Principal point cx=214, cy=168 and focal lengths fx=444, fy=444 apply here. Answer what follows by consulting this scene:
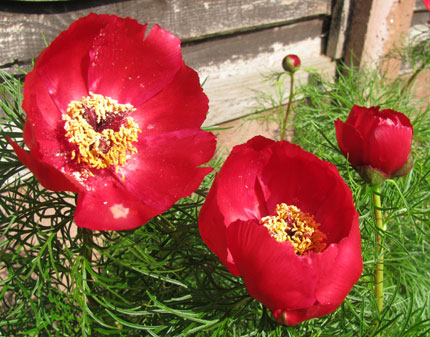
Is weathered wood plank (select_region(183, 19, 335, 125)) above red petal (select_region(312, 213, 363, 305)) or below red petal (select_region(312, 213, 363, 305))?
below

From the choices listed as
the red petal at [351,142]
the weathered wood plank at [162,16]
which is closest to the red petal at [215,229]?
the red petal at [351,142]

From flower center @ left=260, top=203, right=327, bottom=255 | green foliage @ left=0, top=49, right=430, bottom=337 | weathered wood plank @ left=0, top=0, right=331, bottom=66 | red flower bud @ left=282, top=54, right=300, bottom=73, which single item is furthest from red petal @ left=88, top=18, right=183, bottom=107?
red flower bud @ left=282, top=54, right=300, bottom=73

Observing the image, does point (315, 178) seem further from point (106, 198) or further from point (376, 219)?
point (106, 198)

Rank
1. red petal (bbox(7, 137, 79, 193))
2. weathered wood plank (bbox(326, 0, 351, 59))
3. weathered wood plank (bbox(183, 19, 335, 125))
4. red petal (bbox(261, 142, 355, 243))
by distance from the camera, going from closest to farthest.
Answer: red petal (bbox(7, 137, 79, 193)) < red petal (bbox(261, 142, 355, 243)) < weathered wood plank (bbox(183, 19, 335, 125)) < weathered wood plank (bbox(326, 0, 351, 59))

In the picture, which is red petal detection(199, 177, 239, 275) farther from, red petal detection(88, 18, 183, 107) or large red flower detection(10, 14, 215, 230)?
red petal detection(88, 18, 183, 107)

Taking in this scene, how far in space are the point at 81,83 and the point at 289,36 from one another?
4.08 ft

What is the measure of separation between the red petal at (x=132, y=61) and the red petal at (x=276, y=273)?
9.4 inches

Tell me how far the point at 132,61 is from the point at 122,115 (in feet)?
0.23

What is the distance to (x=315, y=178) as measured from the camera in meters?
0.57

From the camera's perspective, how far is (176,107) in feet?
1.90

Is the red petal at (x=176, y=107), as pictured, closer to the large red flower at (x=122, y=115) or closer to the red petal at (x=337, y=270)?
the large red flower at (x=122, y=115)

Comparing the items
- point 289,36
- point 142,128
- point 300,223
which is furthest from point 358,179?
point 289,36

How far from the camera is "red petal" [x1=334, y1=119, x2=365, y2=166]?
61 cm

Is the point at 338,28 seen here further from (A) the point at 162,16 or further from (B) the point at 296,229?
(B) the point at 296,229
